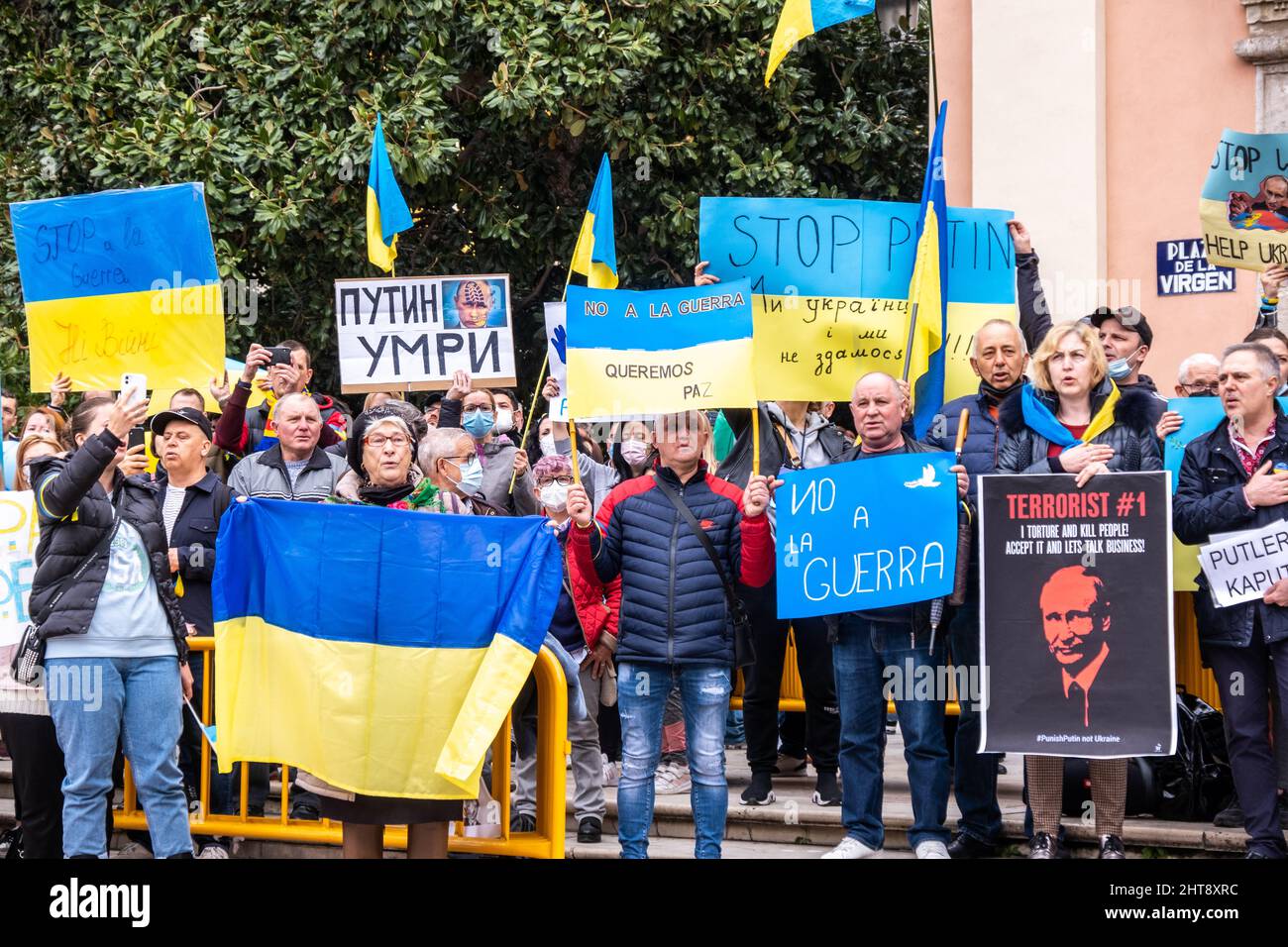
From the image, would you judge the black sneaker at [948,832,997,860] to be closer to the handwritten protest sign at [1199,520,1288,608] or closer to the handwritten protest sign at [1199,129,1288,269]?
the handwritten protest sign at [1199,520,1288,608]

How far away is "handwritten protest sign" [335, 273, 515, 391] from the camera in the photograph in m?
9.65

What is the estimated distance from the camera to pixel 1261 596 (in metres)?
7.02

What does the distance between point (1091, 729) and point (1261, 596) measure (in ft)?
2.83

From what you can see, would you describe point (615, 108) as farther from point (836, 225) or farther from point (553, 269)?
point (836, 225)

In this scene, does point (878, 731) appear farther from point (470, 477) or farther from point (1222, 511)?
point (470, 477)

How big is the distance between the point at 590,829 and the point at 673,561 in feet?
5.03

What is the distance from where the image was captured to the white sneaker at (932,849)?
7332 millimetres

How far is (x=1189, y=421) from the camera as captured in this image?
822 centimetres

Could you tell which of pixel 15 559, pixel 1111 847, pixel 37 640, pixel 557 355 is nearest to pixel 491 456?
pixel 557 355

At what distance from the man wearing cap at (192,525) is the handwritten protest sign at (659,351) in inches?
71.4

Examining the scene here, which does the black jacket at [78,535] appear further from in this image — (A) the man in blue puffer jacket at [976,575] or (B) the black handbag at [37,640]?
(A) the man in blue puffer jacket at [976,575]

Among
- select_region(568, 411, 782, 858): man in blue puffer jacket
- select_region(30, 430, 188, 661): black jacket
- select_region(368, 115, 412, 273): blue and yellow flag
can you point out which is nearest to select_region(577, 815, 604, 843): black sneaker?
select_region(568, 411, 782, 858): man in blue puffer jacket

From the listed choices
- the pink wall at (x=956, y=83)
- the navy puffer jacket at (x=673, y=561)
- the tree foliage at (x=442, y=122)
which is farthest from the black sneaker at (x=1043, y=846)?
the tree foliage at (x=442, y=122)

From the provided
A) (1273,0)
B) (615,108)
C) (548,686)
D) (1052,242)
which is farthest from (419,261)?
(548,686)
